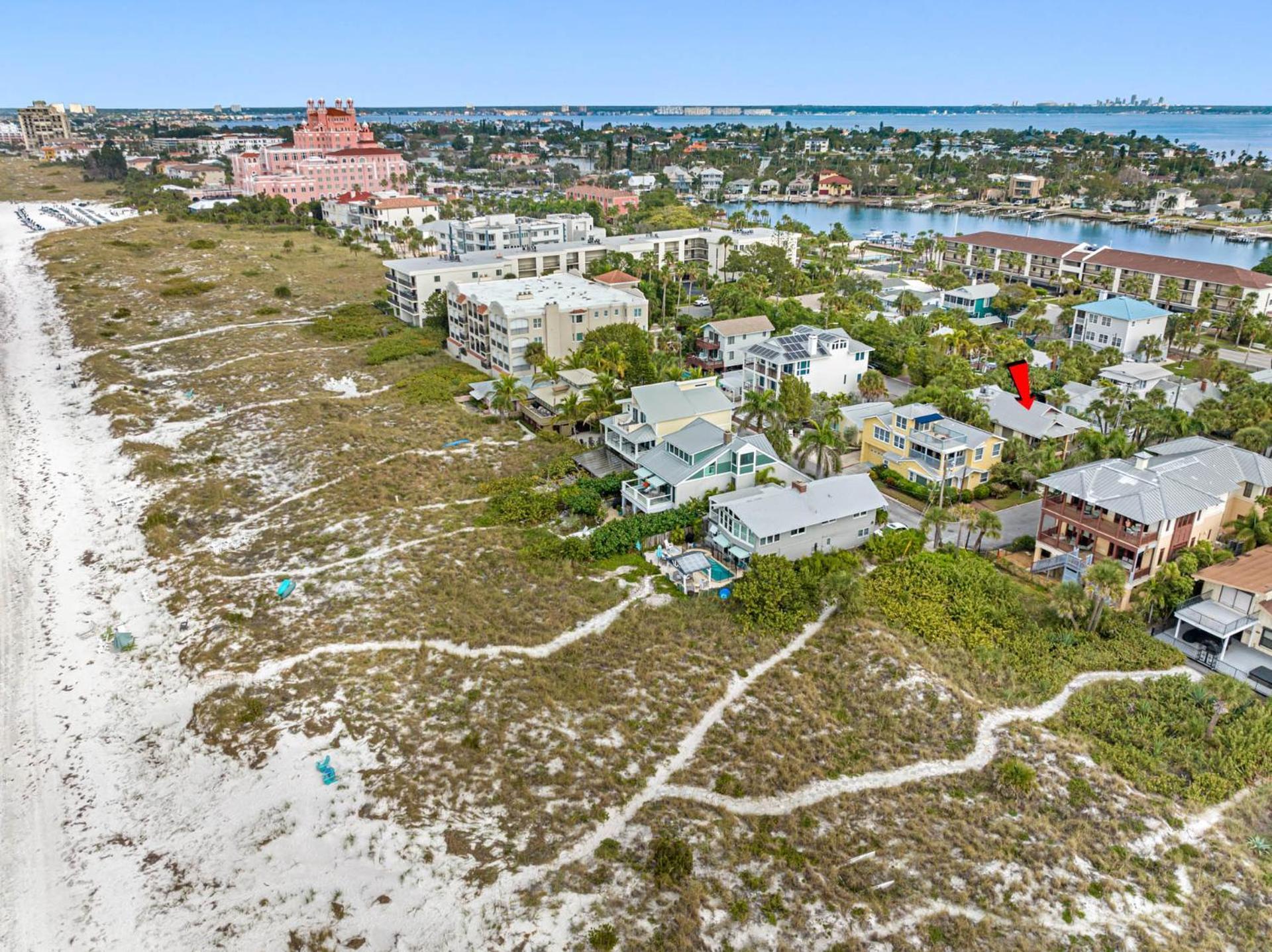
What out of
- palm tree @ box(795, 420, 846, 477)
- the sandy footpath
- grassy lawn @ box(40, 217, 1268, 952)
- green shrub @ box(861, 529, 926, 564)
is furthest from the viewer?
palm tree @ box(795, 420, 846, 477)

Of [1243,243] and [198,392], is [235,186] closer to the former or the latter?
[198,392]

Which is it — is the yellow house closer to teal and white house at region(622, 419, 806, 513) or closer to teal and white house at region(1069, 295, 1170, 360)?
teal and white house at region(622, 419, 806, 513)

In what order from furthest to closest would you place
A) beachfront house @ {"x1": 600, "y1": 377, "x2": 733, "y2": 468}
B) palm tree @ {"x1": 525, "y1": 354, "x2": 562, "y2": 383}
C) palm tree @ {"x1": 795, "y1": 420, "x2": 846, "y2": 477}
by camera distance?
palm tree @ {"x1": 525, "y1": 354, "x2": 562, "y2": 383} < beachfront house @ {"x1": 600, "y1": 377, "x2": 733, "y2": 468} < palm tree @ {"x1": 795, "y1": 420, "x2": 846, "y2": 477}

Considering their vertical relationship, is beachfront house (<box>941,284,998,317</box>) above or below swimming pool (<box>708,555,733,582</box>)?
above

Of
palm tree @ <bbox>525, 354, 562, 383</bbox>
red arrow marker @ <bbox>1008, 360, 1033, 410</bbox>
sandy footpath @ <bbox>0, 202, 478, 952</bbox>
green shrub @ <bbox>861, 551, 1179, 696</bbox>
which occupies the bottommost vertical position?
sandy footpath @ <bbox>0, 202, 478, 952</bbox>

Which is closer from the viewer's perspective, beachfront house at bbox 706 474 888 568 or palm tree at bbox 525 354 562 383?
beachfront house at bbox 706 474 888 568

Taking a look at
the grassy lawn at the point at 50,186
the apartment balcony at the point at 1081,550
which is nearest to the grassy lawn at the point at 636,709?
the apartment balcony at the point at 1081,550

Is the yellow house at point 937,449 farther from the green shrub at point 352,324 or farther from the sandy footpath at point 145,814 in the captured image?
the green shrub at point 352,324

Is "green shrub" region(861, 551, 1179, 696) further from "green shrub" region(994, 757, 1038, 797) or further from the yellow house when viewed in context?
the yellow house

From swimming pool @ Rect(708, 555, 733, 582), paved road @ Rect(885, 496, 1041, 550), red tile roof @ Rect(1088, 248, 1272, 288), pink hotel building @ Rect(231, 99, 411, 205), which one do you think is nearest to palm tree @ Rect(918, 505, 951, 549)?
paved road @ Rect(885, 496, 1041, 550)
